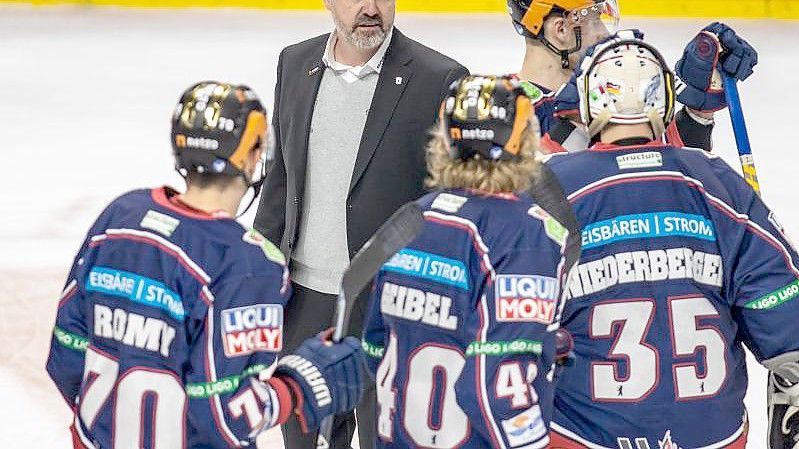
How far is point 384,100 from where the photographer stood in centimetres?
356

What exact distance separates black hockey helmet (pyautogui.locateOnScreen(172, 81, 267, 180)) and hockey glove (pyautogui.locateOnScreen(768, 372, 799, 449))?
116cm

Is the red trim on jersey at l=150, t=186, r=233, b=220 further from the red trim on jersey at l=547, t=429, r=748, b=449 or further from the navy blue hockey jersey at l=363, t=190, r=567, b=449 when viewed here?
the red trim on jersey at l=547, t=429, r=748, b=449

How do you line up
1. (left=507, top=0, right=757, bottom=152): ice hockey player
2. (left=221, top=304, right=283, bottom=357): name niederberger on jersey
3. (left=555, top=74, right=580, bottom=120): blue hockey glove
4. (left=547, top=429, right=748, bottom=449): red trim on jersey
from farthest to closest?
(left=507, top=0, right=757, bottom=152): ice hockey player, (left=555, top=74, right=580, bottom=120): blue hockey glove, (left=547, top=429, right=748, bottom=449): red trim on jersey, (left=221, top=304, right=283, bottom=357): name niederberger on jersey

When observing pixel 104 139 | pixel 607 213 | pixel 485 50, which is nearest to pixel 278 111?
pixel 607 213

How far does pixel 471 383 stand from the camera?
2.54 meters

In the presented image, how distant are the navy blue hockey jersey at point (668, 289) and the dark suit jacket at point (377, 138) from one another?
0.74 metres

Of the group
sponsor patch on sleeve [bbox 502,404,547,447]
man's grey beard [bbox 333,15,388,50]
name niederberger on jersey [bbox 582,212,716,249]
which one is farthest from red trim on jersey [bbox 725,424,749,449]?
man's grey beard [bbox 333,15,388,50]

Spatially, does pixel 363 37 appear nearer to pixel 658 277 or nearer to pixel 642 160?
pixel 642 160

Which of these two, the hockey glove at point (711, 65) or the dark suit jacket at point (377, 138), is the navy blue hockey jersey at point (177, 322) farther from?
the hockey glove at point (711, 65)

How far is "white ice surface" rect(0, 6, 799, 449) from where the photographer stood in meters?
5.06

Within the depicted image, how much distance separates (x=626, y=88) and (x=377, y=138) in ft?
2.79

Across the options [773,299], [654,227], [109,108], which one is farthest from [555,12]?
[109,108]

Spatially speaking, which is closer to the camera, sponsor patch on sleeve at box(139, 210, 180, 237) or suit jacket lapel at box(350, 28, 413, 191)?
sponsor patch on sleeve at box(139, 210, 180, 237)

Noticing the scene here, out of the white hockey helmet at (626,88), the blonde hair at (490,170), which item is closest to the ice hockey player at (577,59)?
the white hockey helmet at (626,88)
